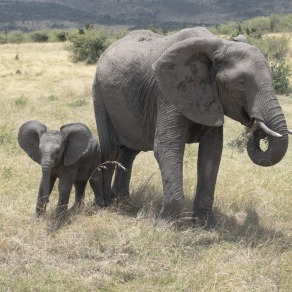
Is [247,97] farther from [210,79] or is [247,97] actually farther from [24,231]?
[24,231]

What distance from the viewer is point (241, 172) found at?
7.85 m

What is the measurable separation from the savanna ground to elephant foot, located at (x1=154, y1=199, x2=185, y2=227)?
0.38ft

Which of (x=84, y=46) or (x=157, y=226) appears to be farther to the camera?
(x=84, y=46)

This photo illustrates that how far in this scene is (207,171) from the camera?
5.55 m

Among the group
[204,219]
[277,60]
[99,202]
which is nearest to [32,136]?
[99,202]

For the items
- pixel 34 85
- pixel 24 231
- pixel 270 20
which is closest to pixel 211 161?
pixel 24 231

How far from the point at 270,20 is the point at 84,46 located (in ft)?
58.2

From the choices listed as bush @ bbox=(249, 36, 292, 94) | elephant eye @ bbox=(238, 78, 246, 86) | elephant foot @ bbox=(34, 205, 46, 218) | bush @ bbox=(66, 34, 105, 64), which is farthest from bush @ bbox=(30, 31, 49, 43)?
elephant eye @ bbox=(238, 78, 246, 86)

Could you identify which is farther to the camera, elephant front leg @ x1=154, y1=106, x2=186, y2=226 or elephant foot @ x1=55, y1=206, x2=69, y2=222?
elephant foot @ x1=55, y1=206, x2=69, y2=222

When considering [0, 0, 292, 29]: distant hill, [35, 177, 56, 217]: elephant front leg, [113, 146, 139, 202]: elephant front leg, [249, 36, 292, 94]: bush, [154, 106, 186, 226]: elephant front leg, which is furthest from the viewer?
[0, 0, 292, 29]: distant hill

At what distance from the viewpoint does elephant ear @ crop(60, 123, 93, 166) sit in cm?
541

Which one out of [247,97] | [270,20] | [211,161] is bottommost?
[211,161]

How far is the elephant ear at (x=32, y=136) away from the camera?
5.42 metres

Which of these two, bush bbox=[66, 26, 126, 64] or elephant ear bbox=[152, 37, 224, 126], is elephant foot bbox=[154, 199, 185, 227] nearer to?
elephant ear bbox=[152, 37, 224, 126]
